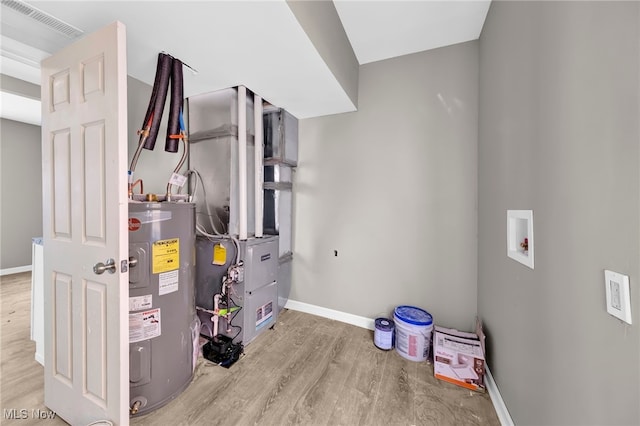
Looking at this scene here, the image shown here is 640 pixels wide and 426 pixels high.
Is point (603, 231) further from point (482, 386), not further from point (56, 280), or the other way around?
point (56, 280)

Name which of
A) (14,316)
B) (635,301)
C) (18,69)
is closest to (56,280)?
(14,316)

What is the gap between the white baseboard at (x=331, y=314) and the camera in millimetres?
2273

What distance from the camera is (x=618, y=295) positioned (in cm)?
60

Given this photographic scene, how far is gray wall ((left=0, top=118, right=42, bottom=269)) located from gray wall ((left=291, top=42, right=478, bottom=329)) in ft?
15.9

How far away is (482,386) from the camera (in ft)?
4.98

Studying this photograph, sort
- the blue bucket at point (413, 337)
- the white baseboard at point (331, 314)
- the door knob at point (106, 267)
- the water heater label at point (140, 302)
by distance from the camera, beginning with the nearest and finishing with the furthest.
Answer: the door knob at point (106, 267) → the water heater label at point (140, 302) → the blue bucket at point (413, 337) → the white baseboard at point (331, 314)

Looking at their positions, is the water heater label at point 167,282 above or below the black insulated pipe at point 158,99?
below

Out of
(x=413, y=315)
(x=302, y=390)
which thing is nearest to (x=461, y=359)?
(x=413, y=315)

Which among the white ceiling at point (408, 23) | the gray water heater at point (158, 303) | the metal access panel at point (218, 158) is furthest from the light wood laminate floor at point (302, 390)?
the white ceiling at point (408, 23)

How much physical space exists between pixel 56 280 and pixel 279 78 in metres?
1.93

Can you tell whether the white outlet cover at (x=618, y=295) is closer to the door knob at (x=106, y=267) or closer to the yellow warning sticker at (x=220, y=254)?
the door knob at (x=106, y=267)

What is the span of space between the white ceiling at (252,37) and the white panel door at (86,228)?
0.25m

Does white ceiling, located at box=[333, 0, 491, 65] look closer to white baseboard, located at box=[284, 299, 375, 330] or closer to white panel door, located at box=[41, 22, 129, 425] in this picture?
white panel door, located at box=[41, 22, 129, 425]
